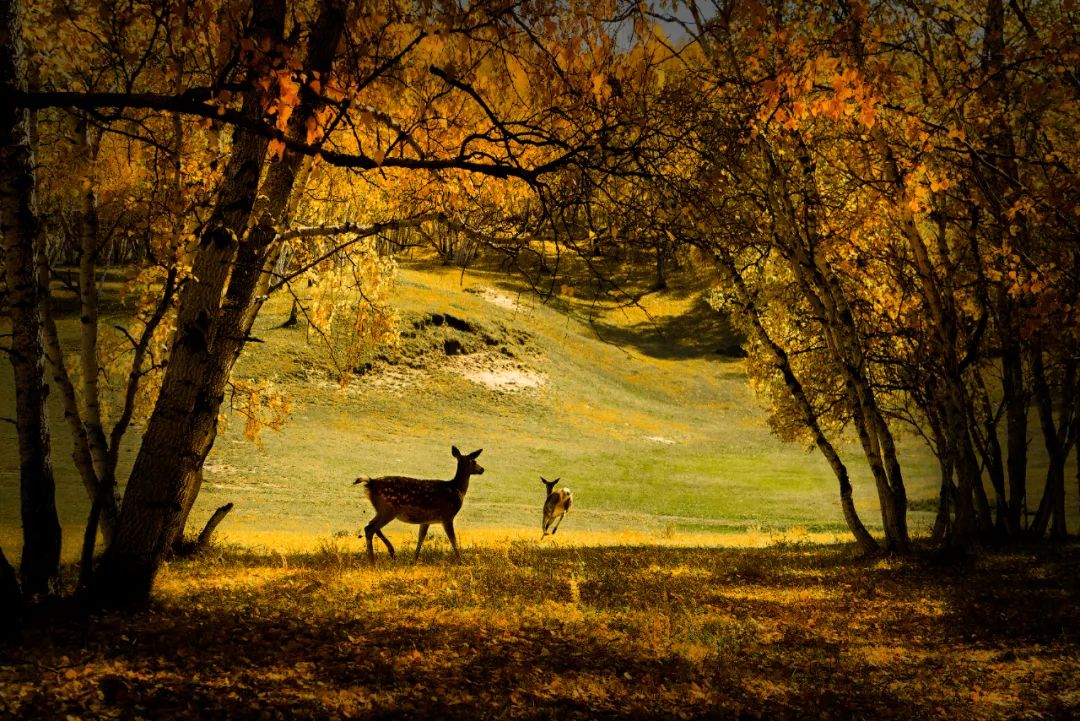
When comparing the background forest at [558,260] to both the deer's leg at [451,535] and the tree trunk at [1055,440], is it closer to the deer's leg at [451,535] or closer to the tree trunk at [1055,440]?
the tree trunk at [1055,440]

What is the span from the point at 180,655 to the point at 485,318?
Result: 58.1 meters

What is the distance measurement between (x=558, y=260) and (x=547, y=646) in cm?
410

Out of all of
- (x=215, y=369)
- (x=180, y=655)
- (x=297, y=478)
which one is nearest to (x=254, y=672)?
(x=180, y=655)

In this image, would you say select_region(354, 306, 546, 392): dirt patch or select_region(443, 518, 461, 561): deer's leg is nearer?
select_region(443, 518, 461, 561): deer's leg

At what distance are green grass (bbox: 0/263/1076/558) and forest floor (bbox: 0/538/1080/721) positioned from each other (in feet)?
25.6

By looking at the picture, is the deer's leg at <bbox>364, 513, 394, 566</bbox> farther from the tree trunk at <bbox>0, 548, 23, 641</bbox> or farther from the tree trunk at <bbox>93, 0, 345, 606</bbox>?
the tree trunk at <bbox>0, 548, 23, 641</bbox>

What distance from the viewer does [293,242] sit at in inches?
591

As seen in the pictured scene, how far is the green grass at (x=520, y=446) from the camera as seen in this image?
28.0m

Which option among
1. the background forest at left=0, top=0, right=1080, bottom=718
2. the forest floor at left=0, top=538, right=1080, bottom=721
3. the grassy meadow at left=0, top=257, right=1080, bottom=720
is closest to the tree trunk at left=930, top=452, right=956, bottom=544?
the background forest at left=0, top=0, right=1080, bottom=718

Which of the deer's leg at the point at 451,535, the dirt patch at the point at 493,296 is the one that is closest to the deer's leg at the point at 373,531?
the deer's leg at the point at 451,535

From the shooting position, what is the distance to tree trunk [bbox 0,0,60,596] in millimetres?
8016

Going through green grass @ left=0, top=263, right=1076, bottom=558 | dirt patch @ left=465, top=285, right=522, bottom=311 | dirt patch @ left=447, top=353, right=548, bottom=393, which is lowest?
green grass @ left=0, top=263, right=1076, bottom=558

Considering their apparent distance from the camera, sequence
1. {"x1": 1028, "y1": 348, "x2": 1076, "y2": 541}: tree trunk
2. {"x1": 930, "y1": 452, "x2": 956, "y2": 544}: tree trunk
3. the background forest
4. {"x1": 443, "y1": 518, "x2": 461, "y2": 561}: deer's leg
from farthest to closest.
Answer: {"x1": 1028, "y1": 348, "x2": 1076, "y2": 541}: tree trunk < {"x1": 930, "y1": 452, "x2": 956, "y2": 544}: tree trunk < {"x1": 443, "y1": 518, "x2": 461, "y2": 561}: deer's leg < the background forest

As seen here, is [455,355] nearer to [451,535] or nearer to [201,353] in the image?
[451,535]
